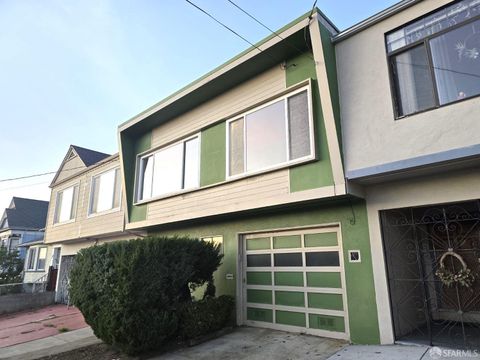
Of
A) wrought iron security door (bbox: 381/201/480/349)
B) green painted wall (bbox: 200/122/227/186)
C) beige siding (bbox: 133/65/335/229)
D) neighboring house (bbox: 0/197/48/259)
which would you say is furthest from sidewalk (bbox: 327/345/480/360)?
neighboring house (bbox: 0/197/48/259)

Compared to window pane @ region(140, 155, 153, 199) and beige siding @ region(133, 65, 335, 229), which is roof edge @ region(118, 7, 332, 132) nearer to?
beige siding @ region(133, 65, 335, 229)

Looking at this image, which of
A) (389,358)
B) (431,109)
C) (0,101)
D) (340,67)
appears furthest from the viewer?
(0,101)

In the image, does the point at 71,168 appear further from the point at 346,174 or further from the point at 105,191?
the point at 346,174

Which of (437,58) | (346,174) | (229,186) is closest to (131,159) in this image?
(229,186)

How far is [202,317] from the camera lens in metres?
6.76

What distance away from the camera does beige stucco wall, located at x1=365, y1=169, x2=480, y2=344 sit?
5008mm

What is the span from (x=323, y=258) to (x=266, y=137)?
2.91 m

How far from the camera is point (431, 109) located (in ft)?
16.6

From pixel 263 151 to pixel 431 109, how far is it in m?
3.39

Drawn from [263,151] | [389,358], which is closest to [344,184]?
[263,151]

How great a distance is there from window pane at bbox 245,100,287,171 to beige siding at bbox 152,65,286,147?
1.14ft

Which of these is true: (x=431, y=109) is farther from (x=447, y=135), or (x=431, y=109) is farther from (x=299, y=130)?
(x=299, y=130)

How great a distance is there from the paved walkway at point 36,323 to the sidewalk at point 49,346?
64cm

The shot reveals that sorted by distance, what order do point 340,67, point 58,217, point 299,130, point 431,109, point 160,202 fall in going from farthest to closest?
1. point 58,217
2. point 160,202
3. point 299,130
4. point 340,67
5. point 431,109
